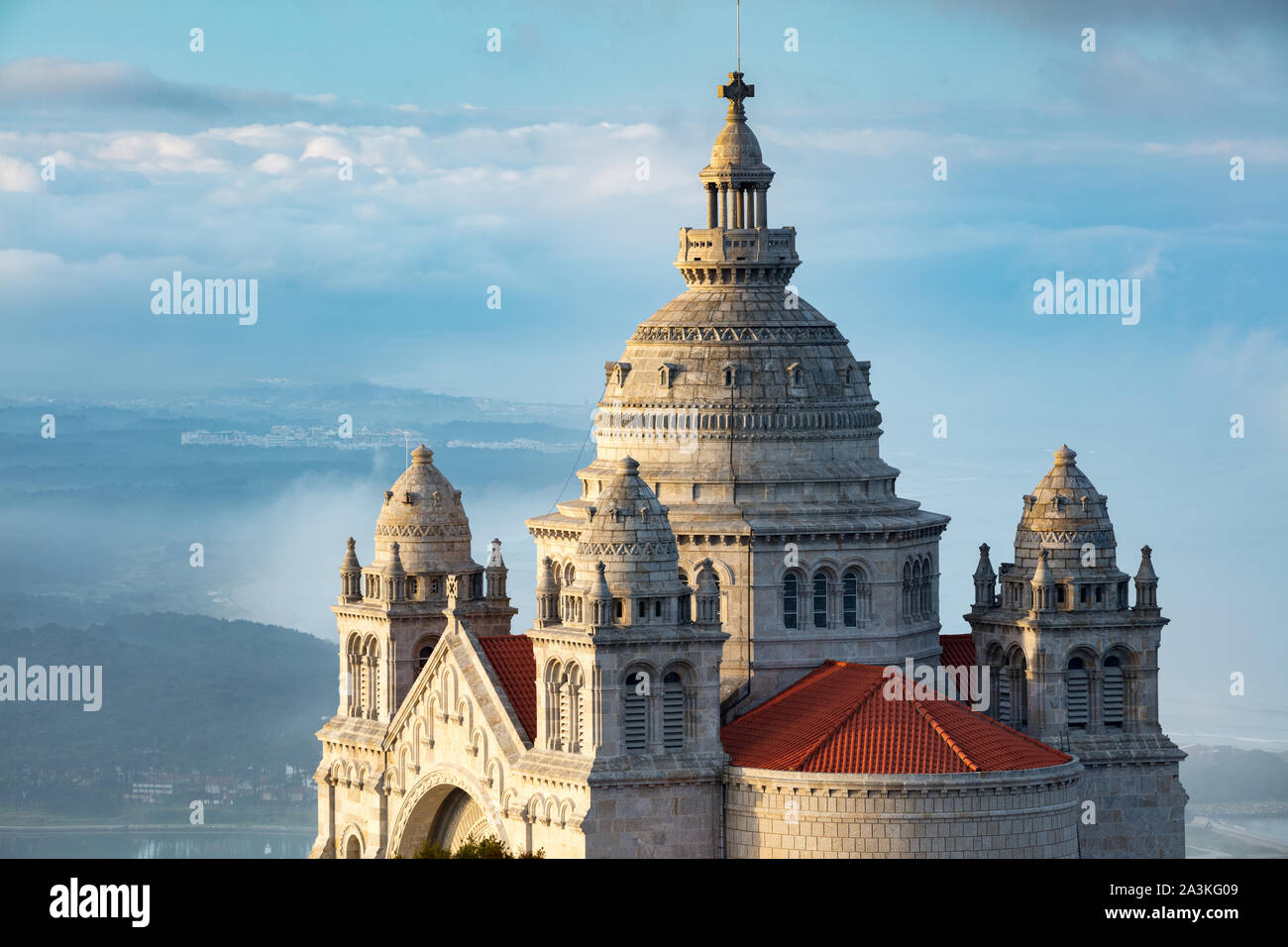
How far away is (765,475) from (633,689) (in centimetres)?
1289

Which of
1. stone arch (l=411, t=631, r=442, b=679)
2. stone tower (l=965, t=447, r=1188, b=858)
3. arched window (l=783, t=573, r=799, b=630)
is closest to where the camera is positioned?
arched window (l=783, t=573, r=799, b=630)

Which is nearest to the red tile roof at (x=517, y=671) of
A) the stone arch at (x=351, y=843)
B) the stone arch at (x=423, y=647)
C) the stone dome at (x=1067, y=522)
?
the stone arch at (x=423, y=647)

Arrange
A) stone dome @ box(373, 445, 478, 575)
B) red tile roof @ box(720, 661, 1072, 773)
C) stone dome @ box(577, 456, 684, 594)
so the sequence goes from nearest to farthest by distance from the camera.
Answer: red tile roof @ box(720, 661, 1072, 773) < stone dome @ box(577, 456, 684, 594) < stone dome @ box(373, 445, 478, 575)

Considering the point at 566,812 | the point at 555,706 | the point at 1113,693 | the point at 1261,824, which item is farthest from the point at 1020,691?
the point at 1261,824

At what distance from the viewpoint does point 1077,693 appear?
416 feet

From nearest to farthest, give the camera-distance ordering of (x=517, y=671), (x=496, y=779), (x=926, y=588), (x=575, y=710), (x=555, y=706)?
(x=575, y=710) < (x=555, y=706) < (x=496, y=779) < (x=517, y=671) < (x=926, y=588)

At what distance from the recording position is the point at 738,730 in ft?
395

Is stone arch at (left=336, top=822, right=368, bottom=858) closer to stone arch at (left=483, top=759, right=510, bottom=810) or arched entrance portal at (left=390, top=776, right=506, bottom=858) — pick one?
arched entrance portal at (left=390, top=776, right=506, bottom=858)

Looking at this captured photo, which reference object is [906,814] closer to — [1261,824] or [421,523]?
[421,523]

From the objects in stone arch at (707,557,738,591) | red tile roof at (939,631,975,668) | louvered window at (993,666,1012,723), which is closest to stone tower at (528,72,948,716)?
stone arch at (707,557,738,591)

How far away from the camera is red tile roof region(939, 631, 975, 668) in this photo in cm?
12975

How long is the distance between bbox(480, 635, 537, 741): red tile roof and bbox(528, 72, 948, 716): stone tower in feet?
12.4
